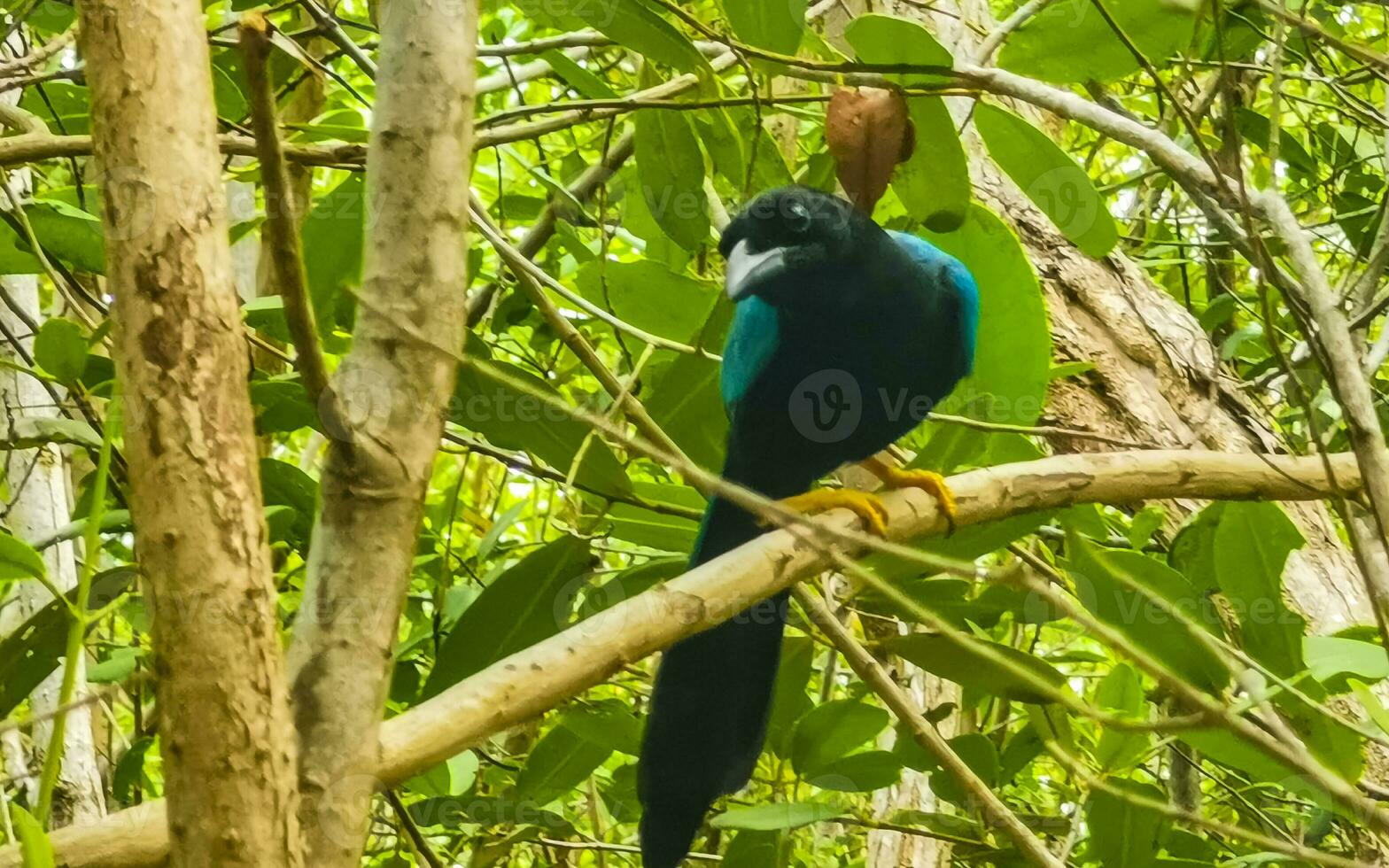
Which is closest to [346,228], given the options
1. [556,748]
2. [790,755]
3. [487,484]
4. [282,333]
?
[282,333]

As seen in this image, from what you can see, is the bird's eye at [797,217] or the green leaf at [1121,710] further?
the bird's eye at [797,217]

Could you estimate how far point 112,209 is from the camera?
3.18 ft

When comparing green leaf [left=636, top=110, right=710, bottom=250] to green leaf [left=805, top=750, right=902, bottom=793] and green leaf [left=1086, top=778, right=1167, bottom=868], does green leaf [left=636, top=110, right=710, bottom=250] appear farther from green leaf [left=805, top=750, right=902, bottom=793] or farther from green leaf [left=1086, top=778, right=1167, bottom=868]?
green leaf [left=1086, top=778, right=1167, bottom=868]

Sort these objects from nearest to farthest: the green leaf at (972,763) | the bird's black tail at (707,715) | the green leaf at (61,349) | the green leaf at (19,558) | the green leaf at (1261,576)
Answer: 1. the green leaf at (19,558)
2. the green leaf at (1261,576)
3. the green leaf at (61,349)
4. the bird's black tail at (707,715)
5. the green leaf at (972,763)

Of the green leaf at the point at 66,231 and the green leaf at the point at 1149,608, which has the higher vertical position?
the green leaf at the point at 66,231

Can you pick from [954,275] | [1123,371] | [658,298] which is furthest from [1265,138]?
[658,298]

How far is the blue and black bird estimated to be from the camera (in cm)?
215

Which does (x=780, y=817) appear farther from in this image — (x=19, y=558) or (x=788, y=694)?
(x=19, y=558)

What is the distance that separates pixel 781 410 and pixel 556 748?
2.74ft

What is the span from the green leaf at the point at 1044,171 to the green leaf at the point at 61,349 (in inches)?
54.6

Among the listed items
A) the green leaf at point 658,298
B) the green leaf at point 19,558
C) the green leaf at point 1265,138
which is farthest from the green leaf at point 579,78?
the green leaf at point 1265,138

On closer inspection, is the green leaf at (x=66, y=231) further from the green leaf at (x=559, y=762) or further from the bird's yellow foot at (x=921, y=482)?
the bird's yellow foot at (x=921, y=482)

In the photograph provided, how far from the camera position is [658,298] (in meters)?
2.19

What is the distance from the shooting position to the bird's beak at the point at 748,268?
2123 mm
